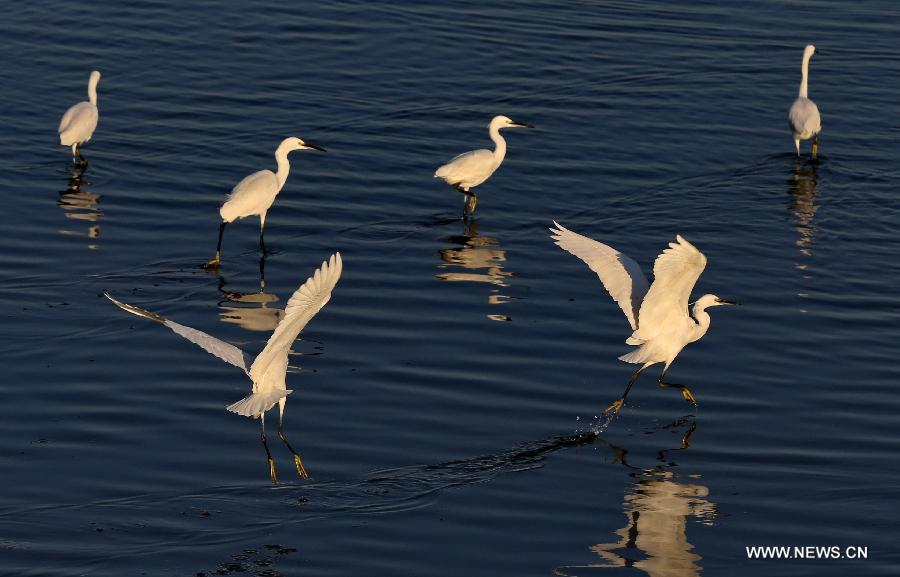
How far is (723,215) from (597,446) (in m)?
6.76

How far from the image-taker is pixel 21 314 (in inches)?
611

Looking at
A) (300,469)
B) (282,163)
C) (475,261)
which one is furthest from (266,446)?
(282,163)

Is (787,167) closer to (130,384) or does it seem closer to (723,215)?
(723,215)

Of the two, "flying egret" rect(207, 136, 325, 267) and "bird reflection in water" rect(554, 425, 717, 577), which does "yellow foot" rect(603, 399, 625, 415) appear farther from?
"flying egret" rect(207, 136, 325, 267)

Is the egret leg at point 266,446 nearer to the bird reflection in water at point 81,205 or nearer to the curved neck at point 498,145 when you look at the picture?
the bird reflection in water at point 81,205

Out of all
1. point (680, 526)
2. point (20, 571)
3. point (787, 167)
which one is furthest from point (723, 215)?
point (20, 571)

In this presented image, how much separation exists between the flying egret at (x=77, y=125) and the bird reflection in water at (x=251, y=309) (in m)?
4.55

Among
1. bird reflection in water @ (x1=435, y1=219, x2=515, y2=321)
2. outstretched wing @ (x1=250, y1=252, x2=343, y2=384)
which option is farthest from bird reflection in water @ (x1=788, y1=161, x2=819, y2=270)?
outstretched wing @ (x1=250, y1=252, x2=343, y2=384)

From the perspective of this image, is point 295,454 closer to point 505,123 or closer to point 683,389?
point 683,389

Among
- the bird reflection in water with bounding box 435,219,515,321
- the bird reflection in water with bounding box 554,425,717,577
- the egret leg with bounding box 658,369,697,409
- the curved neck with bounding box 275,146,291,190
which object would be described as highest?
the curved neck with bounding box 275,146,291,190

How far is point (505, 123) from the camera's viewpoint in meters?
21.0

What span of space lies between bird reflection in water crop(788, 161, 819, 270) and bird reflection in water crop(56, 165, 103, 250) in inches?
318

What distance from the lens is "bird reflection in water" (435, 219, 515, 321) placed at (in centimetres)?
1702

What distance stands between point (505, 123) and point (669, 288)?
7.91m
